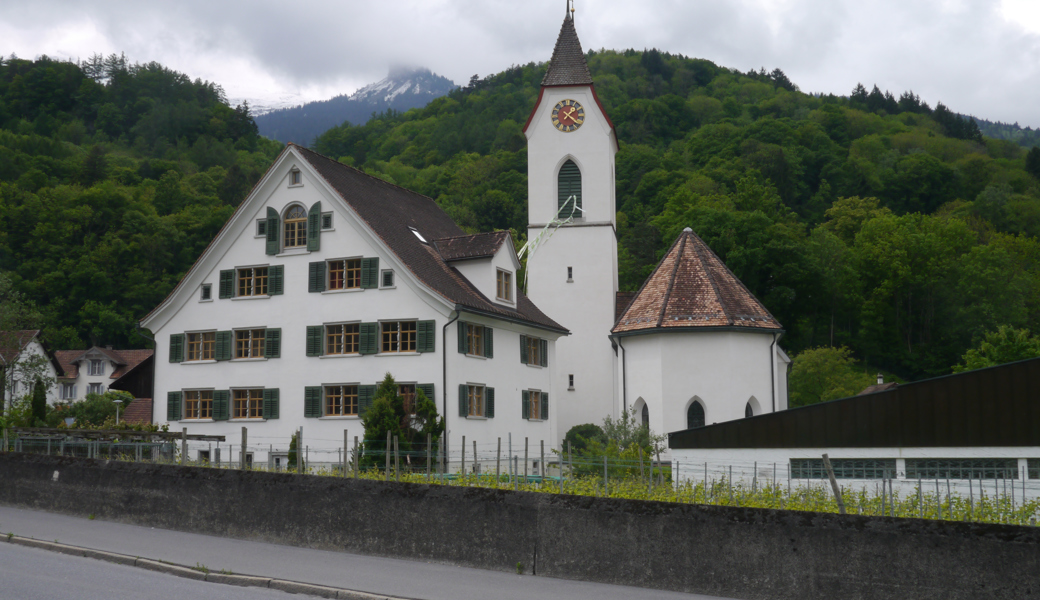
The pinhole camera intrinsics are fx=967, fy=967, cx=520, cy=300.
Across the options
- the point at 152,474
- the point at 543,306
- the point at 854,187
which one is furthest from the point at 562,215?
the point at 854,187

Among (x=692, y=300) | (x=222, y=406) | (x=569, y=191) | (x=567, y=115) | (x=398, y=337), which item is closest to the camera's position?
(x=398, y=337)

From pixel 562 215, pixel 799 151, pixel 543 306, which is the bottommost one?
pixel 543 306

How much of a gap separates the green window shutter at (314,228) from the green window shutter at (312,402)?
4.65 metres

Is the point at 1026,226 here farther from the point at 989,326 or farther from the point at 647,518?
the point at 647,518

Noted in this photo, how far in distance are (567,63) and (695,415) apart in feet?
65.6

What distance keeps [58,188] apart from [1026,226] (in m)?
79.7

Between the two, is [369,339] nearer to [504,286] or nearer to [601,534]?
[504,286]

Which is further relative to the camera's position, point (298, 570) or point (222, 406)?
point (222, 406)

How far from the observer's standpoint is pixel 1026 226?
77.4 metres

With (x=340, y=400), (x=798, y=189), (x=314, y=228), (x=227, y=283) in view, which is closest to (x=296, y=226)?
(x=314, y=228)

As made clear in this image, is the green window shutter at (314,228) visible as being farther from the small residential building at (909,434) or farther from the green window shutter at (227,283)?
the small residential building at (909,434)

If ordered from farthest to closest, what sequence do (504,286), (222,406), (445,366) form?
(504,286) → (222,406) → (445,366)

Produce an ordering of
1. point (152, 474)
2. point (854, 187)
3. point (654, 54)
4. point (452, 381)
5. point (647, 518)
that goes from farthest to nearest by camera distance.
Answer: point (654, 54)
point (854, 187)
point (452, 381)
point (152, 474)
point (647, 518)

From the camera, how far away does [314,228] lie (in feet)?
105
